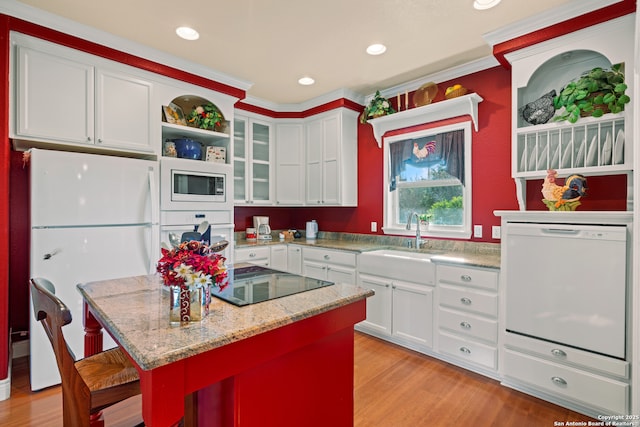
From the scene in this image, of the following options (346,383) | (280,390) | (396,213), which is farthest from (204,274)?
(396,213)

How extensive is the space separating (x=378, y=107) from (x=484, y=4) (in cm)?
149

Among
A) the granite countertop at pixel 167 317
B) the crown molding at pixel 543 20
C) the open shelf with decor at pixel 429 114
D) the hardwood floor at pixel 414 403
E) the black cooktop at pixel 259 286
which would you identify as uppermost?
the crown molding at pixel 543 20

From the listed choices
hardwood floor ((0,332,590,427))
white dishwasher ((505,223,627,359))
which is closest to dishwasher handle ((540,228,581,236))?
white dishwasher ((505,223,627,359))

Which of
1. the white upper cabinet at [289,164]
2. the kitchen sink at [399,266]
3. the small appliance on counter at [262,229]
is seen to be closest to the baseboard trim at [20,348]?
the small appliance on counter at [262,229]

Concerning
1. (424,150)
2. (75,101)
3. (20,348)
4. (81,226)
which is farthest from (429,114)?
(20,348)

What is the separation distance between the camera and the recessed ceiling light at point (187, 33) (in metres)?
2.46

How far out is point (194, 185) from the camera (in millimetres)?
3059

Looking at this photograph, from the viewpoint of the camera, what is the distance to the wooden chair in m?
1.16

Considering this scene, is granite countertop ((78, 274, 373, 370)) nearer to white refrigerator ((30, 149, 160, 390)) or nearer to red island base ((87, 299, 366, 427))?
red island base ((87, 299, 366, 427))

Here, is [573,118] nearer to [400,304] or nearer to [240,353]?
[400,304]

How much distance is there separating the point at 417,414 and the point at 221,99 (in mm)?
3274

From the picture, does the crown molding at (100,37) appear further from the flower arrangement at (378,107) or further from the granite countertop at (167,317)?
the granite countertop at (167,317)

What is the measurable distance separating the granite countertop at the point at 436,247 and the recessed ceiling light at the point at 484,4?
1.80 metres

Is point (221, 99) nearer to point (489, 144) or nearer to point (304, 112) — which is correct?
point (304, 112)
